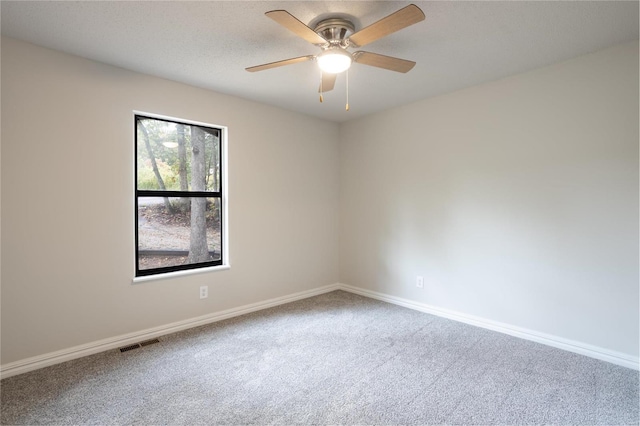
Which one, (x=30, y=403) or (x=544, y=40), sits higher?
(x=544, y=40)

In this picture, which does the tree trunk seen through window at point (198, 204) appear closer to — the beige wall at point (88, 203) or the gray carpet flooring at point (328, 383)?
the beige wall at point (88, 203)

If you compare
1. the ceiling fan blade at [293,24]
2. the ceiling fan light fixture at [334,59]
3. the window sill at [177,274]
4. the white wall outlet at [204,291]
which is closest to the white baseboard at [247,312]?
the white wall outlet at [204,291]

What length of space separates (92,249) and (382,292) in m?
3.04

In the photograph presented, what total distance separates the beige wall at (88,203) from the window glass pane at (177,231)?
0.59 ft

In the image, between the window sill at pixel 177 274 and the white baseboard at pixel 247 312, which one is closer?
the white baseboard at pixel 247 312

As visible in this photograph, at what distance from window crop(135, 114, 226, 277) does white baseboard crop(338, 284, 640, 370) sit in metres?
2.17

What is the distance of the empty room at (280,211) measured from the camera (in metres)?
2.03

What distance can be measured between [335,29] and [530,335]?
2.93 meters

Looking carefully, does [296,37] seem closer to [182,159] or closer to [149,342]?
[182,159]

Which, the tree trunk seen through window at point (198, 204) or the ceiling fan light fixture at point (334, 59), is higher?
the ceiling fan light fixture at point (334, 59)

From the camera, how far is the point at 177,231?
10.7 ft

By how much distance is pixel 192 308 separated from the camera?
3.24 meters

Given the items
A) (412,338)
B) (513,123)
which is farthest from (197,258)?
(513,123)

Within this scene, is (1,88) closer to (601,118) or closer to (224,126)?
(224,126)
